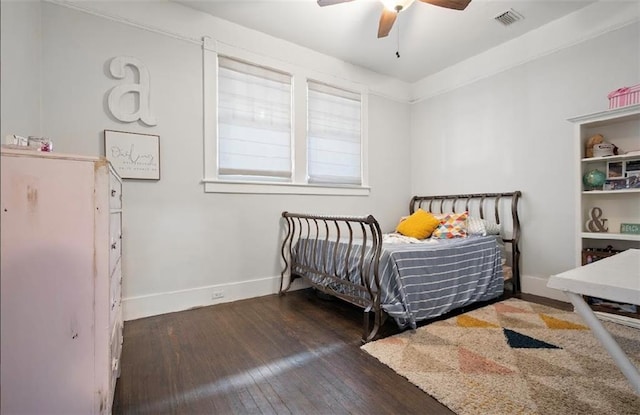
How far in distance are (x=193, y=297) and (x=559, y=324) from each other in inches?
112

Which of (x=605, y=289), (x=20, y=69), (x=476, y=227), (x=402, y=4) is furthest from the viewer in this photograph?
(x=476, y=227)

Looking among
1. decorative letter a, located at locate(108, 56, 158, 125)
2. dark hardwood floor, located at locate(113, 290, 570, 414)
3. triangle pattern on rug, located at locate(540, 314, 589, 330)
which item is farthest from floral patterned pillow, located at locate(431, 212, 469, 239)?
decorative letter a, located at locate(108, 56, 158, 125)

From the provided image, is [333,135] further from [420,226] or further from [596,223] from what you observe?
[596,223]

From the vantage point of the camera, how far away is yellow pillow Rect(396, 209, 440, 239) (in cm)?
297

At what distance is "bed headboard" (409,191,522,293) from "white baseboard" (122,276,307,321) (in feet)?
7.09

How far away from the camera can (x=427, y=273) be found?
2021 mm

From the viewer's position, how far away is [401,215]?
390cm

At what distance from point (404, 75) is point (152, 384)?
4.03 meters

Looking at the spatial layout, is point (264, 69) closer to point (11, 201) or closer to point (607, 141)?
point (11, 201)

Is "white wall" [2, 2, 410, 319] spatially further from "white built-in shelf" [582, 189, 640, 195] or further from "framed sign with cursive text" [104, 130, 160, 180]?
"white built-in shelf" [582, 189, 640, 195]

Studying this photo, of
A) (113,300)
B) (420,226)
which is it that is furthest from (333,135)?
(113,300)

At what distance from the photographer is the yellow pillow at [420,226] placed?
297cm

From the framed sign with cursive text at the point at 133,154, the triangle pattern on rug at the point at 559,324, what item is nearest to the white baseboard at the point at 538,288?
the triangle pattern on rug at the point at 559,324

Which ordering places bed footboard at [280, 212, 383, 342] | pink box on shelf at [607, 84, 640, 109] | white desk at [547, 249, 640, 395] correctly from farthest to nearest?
pink box on shelf at [607, 84, 640, 109] < bed footboard at [280, 212, 383, 342] < white desk at [547, 249, 640, 395]
